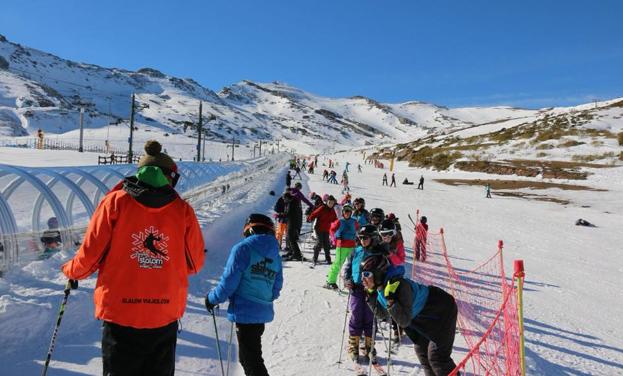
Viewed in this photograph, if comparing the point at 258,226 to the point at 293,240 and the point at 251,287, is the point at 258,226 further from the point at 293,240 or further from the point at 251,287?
the point at 293,240

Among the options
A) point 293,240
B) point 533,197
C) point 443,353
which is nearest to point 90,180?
point 293,240

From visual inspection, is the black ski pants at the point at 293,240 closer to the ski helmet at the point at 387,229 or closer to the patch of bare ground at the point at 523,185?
the ski helmet at the point at 387,229

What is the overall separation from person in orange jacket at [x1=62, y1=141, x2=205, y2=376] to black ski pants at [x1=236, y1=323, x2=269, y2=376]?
103 centimetres

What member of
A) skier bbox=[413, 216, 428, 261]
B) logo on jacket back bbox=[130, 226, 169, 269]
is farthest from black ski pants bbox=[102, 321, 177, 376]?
skier bbox=[413, 216, 428, 261]

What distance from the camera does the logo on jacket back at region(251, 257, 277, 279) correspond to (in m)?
4.04

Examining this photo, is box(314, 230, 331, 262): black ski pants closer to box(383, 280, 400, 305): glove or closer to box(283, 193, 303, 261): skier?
box(283, 193, 303, 261): skier

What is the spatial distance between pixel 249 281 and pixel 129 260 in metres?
1.28

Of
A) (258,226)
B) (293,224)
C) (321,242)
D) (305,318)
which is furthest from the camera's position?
(293,224)

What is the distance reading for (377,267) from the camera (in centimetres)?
383

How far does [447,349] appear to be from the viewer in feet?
12.8

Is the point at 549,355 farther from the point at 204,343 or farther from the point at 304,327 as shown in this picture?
the point at 204,343

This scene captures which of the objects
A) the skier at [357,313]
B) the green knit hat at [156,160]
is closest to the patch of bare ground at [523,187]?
the skier at [357,313]

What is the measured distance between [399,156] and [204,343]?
319 ft

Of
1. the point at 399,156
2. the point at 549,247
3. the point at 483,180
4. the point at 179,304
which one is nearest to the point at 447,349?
the point at 179,304
